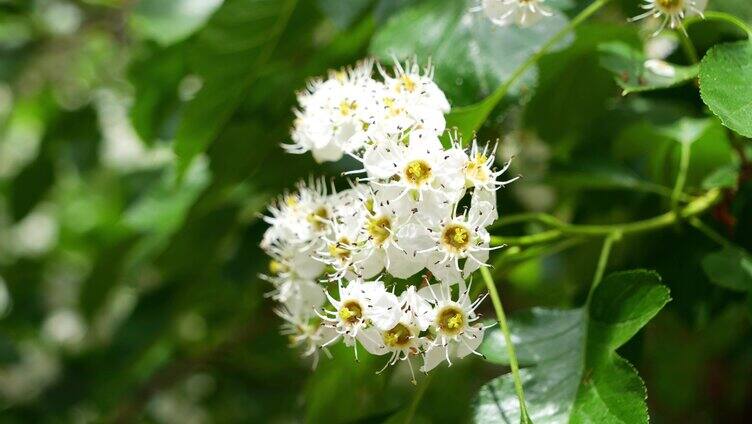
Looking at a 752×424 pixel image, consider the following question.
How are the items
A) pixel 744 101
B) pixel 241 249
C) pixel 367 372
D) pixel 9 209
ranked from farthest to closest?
pixel 9 209 < pixel 241 249 < pixel 367 372 < pixel 744 101

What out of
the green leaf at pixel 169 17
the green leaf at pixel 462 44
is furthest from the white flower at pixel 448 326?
the green leaf at pixel 169 17

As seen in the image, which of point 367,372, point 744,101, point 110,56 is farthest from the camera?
point 110,56

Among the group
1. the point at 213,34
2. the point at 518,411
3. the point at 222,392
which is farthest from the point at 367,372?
the point at 222,392

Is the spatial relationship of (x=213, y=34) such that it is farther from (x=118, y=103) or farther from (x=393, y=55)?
(x=118, y=103)

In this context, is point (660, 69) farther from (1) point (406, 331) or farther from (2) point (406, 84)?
(1) point (406, 331)

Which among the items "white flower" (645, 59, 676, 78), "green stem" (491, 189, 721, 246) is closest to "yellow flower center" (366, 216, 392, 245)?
"green stem" (491, 189, 721, 246)

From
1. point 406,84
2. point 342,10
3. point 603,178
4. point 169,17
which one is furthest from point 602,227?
point 169,17
